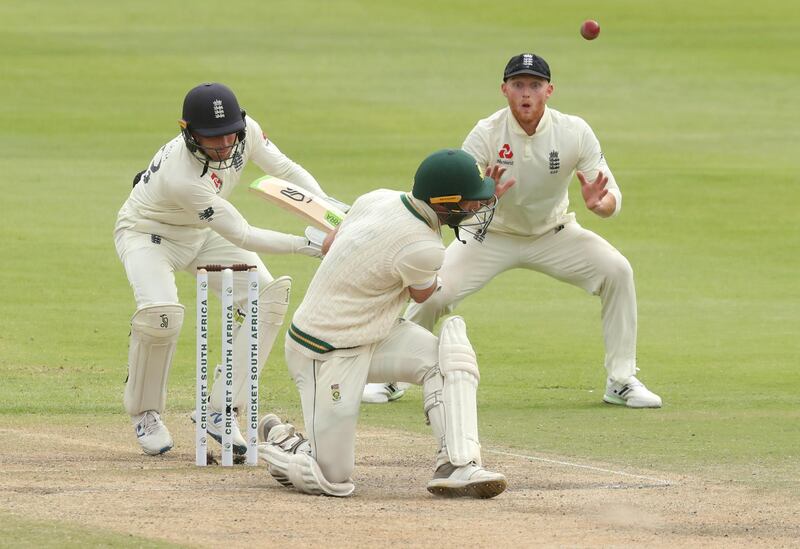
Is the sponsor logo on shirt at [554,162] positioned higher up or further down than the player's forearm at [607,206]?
higher up

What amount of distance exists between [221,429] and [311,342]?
112 cm

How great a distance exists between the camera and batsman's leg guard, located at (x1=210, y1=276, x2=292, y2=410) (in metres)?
7.37

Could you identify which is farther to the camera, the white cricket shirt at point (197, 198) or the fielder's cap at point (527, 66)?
the fielder's cap at point (527, 66)

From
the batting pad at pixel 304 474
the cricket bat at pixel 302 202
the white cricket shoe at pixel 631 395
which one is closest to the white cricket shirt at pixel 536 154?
the white cricket shoe at pixel 631 395

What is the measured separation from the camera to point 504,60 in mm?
25750

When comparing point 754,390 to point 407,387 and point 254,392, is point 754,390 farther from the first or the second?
point 254,392

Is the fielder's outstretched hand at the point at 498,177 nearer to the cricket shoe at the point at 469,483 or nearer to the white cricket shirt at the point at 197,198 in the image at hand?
the white cricket shirt at the point at 197,198

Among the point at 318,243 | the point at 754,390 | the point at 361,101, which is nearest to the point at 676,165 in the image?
the point at 361,101

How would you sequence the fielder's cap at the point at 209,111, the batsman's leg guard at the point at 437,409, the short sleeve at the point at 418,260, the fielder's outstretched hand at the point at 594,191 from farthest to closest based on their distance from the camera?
the fielder's outstretched hand at the point at 594,191 < the fielder's cap at the point at 209,111 < the batsman's leg guard at the point at 437,409 < the short sleeve at the point at 418,260

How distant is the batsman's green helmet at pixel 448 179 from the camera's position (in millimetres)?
6066

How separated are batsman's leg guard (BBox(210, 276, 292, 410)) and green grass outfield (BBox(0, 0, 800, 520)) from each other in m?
1.06

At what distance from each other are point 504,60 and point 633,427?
59.8 ft

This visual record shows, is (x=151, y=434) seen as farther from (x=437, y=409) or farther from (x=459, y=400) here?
(x=459, y=400)

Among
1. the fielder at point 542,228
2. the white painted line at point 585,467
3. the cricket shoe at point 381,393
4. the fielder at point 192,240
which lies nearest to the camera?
the white painted line at point 585,467
